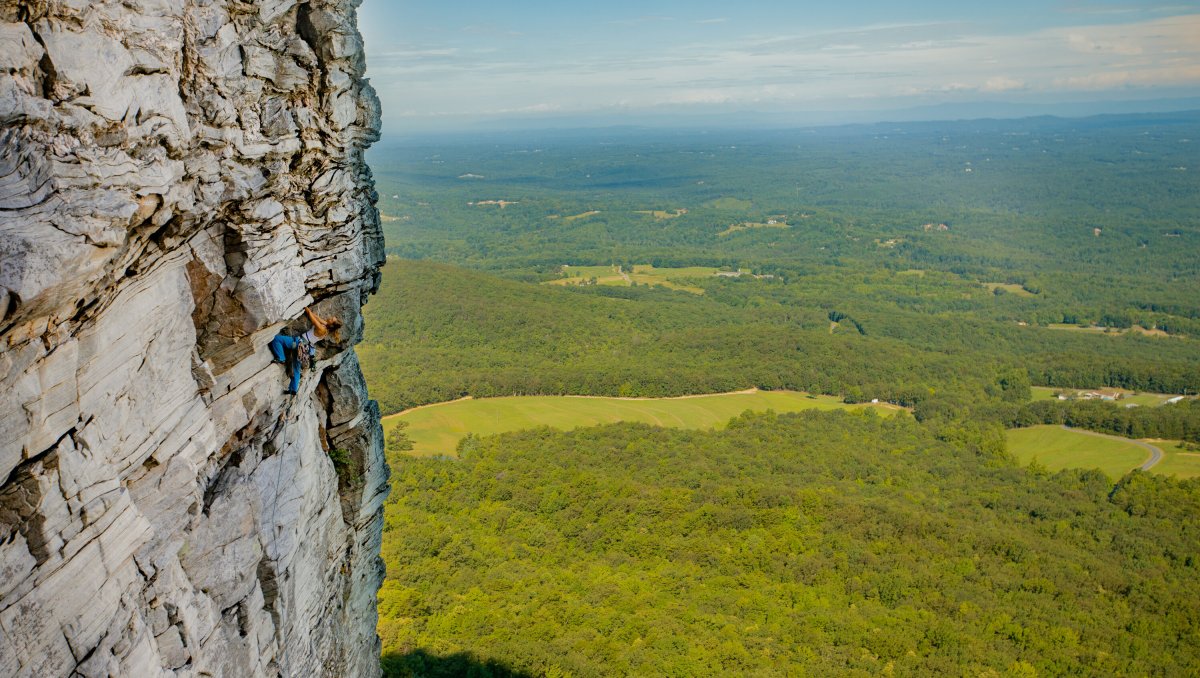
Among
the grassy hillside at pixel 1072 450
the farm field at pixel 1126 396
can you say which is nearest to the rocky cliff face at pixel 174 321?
the grassy hillside at pixel 1072 450

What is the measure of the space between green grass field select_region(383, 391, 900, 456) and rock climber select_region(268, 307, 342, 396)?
137 feet

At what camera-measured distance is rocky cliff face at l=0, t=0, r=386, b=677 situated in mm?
6812

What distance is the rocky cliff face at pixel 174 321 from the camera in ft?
22.4

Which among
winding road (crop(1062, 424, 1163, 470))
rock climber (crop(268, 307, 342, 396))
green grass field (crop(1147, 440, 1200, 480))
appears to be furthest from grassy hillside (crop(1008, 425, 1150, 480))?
rock climber (crop(268, 307, 342, 396))

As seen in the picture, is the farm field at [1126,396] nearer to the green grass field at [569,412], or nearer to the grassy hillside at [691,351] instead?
the grassy hillside at [691,351]

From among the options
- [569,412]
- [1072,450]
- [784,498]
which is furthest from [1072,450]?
[569,412]

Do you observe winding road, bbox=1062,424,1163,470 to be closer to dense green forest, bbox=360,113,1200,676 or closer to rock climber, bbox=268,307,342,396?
dense green forest, bbox=360,113,1200,676

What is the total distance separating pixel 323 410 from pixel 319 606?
10.1 ft

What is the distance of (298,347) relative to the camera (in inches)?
440

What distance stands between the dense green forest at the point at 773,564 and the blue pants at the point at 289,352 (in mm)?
17610

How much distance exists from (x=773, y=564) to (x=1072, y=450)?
3723 cm

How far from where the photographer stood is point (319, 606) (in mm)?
12594

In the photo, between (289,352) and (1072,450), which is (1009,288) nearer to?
(1072,450)

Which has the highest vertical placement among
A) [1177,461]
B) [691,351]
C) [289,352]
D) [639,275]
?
[289,352]
